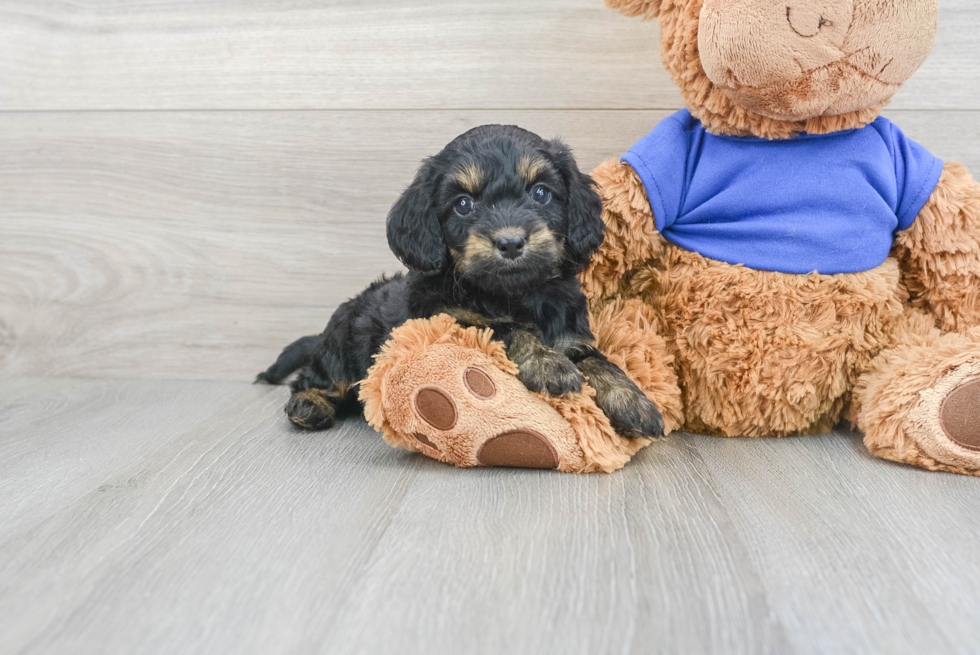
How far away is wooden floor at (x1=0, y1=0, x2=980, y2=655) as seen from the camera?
43.8 inches

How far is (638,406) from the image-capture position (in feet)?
5.40

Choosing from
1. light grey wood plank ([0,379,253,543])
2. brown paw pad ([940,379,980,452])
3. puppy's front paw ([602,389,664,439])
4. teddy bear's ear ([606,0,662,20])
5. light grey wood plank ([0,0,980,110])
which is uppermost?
teddy bear's ear ([606,0,662,20])

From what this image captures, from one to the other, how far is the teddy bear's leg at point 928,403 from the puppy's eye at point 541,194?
88 cm

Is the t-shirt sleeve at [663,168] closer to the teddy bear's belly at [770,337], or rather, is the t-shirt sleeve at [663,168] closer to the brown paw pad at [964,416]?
the teddy bear's belly at [770,337]

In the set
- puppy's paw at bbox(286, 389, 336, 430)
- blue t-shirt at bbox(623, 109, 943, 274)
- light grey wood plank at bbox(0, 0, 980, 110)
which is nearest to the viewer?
blue t-shirt at bbox(623, 109, 943, 274)

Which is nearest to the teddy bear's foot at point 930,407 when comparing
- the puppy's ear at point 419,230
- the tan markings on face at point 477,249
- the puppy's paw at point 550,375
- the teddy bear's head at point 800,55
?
the teddy bear's head at point 800,55

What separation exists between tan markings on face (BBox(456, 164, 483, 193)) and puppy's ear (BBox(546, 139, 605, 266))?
0.65 feet

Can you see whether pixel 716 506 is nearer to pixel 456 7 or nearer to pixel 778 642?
pixel 778 642

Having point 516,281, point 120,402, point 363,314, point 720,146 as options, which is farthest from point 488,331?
point 120,402

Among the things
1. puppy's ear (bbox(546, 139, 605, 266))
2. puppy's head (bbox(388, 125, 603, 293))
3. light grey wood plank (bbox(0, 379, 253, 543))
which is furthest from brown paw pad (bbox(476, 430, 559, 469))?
light grey wood plank (bbox(0, 379, 253, 543))

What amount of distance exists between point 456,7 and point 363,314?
3.36ft

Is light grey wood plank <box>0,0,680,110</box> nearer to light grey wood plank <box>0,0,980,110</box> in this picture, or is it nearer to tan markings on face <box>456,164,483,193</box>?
light grey wood plank <box>0,0,980,110</box>

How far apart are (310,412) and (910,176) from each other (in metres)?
1.65

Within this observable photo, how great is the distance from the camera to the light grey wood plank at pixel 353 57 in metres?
2.28
